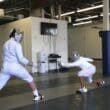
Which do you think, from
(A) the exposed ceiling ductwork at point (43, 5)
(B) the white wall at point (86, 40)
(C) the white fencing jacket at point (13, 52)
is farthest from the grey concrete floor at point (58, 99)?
(B) the white wall at point (86, 40)

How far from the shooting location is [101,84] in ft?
26.8

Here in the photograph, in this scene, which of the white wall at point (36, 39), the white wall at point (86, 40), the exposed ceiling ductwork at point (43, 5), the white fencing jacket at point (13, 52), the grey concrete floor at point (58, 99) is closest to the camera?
A: the grey concrete floor at point (58, 99)

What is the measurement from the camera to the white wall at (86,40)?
79.9ft

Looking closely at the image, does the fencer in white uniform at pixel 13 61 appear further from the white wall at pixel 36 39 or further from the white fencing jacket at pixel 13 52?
the white wall at pixel 36 39

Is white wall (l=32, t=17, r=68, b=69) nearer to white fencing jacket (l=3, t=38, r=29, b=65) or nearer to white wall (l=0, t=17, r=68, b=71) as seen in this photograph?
white wall (l=0, t=17, r=68, b=71)

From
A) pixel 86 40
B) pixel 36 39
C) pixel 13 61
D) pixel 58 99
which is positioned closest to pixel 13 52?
pixel 13 61

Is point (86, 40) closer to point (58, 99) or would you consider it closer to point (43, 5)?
point (43, 5)

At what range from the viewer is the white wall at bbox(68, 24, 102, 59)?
959 inches

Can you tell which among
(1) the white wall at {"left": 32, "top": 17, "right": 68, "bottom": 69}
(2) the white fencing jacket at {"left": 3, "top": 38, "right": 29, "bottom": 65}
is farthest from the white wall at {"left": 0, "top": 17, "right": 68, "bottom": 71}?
(2) the white fencing jacket at {"left": 3, "top": 38, "right": 29, "bottom": 65}

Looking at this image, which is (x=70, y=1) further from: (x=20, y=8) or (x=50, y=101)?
(x=50, y=101)

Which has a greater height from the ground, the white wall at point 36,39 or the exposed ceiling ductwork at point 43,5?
the exposed ceiling ductwork at point 43,5

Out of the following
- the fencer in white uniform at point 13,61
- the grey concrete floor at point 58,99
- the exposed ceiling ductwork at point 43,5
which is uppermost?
the exposed ceiling ductwork at point 43,5

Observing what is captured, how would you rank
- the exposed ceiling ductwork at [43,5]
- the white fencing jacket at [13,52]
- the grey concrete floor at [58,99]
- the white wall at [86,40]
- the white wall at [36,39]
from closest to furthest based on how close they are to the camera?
the grey concrete floor at [58,99] < the white fencing jacket at [13,52] < the white wall at [36,39] < the exposed ceiling ductwork at [43,5] < the white wall at [86,40]

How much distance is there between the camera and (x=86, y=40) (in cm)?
2527
